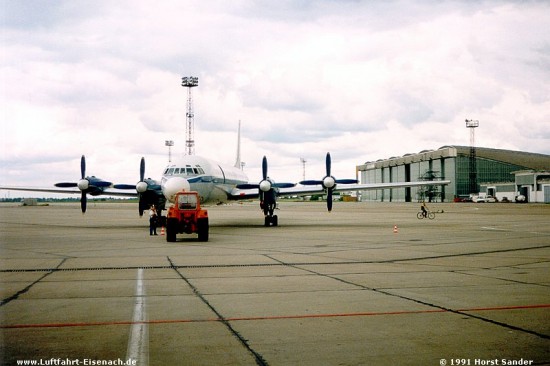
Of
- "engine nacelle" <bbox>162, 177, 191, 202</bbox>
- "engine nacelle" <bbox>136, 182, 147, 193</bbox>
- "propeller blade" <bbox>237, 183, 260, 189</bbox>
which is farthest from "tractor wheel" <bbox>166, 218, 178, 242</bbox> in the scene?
"propeller blade" <bbox>237, 183, 260, 189</bbox>

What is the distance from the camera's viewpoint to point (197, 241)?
2691 cm

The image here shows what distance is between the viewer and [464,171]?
142m

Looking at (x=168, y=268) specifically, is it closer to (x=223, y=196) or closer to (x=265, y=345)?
(x=265, y=345)

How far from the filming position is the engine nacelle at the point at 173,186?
32250 millimetres

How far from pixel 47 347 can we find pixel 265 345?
2.95 m

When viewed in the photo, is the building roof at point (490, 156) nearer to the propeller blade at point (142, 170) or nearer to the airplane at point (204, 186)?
the airplane at point (204, 186)

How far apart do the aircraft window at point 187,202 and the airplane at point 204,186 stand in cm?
437

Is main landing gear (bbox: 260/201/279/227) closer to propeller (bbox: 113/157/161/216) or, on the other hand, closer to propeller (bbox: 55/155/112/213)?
propeller (bbox: 113/157/161/216)

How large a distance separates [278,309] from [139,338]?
2.94 meters

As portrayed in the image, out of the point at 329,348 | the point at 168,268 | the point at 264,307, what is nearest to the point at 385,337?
the point at 329,348

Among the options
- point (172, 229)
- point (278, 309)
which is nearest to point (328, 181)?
point (172, 229)

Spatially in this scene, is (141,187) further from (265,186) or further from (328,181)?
(328,181)

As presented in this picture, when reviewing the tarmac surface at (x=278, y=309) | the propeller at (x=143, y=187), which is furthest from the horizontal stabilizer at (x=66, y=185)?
the tarmac surface at (x=278, y=309)

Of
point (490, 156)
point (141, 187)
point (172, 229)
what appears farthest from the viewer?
A: point (490, 156)
